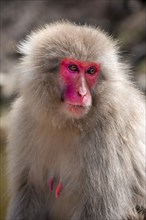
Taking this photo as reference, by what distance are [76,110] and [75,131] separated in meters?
0.39

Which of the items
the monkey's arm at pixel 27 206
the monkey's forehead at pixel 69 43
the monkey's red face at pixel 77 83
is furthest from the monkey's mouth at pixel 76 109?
the monkey's arm at pixel 27 206

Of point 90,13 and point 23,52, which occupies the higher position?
point 90,13

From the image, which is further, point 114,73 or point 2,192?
point 2,192

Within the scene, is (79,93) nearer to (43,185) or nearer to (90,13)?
(43,185)

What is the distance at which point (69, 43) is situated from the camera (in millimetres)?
5656

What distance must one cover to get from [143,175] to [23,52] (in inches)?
65.0

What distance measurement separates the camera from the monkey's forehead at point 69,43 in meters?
5.64

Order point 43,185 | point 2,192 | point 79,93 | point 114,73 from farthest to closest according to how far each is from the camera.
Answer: point 2,192 < point 43,185 < point 114,73 < point 79,93

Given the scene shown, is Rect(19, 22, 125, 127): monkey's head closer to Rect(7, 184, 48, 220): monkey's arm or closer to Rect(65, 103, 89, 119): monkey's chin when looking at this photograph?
Rect(65, 103, 89, 119): monkey's chin

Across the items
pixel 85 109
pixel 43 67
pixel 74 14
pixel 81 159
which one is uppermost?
pixel 74 14

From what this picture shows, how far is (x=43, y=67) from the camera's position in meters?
5.71

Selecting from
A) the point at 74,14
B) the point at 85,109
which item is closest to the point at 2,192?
the point at 85,109

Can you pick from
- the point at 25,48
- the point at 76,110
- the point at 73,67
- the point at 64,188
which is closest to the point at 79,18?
the point at 25,48

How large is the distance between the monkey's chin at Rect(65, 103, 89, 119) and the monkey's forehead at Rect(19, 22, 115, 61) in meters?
0.46
